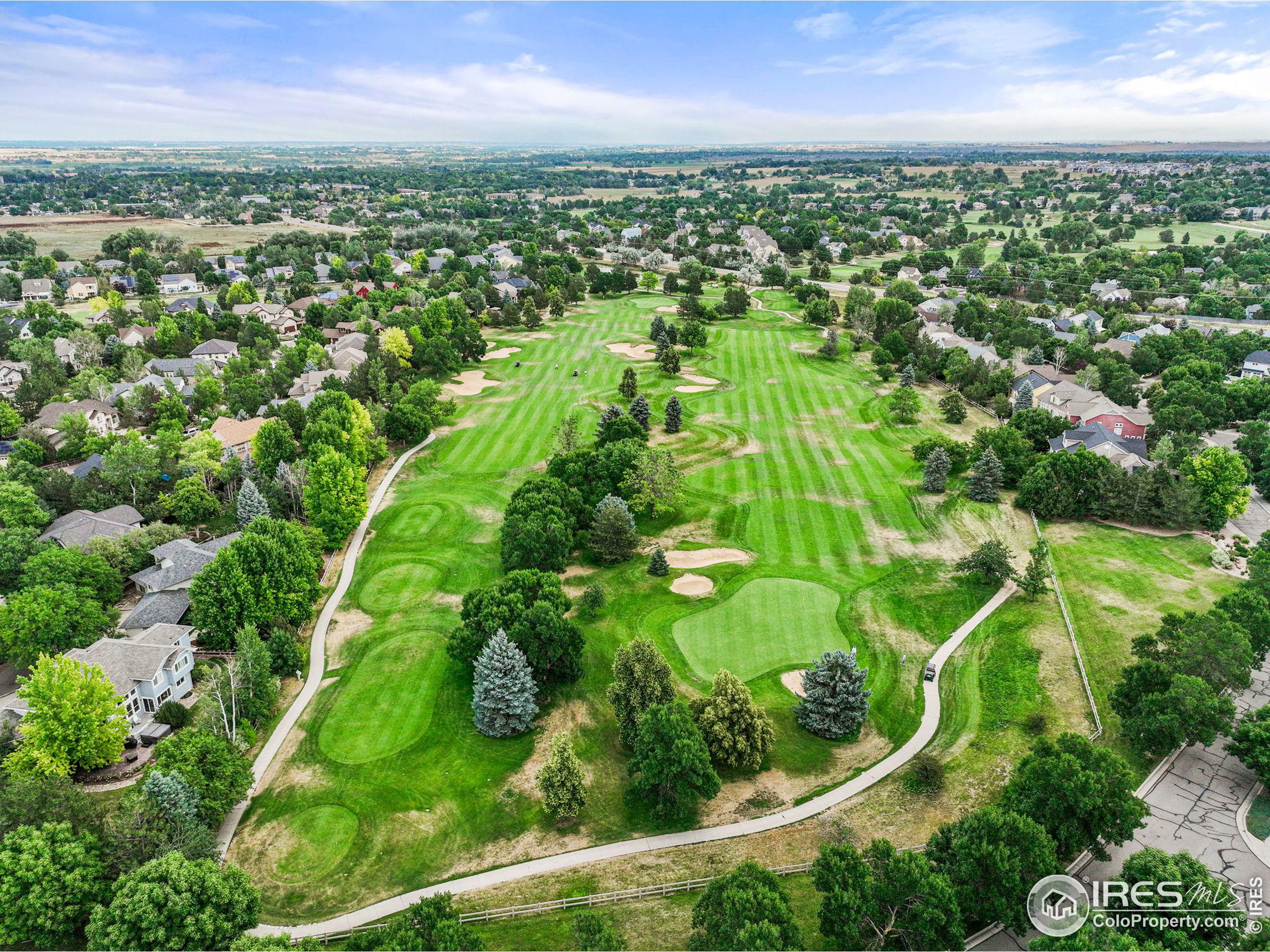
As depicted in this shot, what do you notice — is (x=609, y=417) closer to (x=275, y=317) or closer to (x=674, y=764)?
(x=674, y=764)

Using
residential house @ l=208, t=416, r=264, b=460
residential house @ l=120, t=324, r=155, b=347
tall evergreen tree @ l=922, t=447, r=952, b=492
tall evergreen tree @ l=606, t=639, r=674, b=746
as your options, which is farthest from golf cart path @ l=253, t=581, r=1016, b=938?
residential house @ l=120, t=324, r=155, b=347

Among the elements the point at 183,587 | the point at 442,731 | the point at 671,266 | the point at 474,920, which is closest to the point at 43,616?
the point at 183,587

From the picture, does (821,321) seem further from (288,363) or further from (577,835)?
(577,835)

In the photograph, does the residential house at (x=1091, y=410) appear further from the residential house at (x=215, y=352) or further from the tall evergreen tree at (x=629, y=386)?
the residential house at (x=215, y=352)

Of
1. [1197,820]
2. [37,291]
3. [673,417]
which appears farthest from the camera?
[37,291]

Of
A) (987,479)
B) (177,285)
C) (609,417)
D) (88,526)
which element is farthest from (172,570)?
(177,285)

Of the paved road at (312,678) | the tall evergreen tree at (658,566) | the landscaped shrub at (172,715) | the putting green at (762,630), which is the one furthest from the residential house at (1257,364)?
the landscaped shrub at (172,715)
